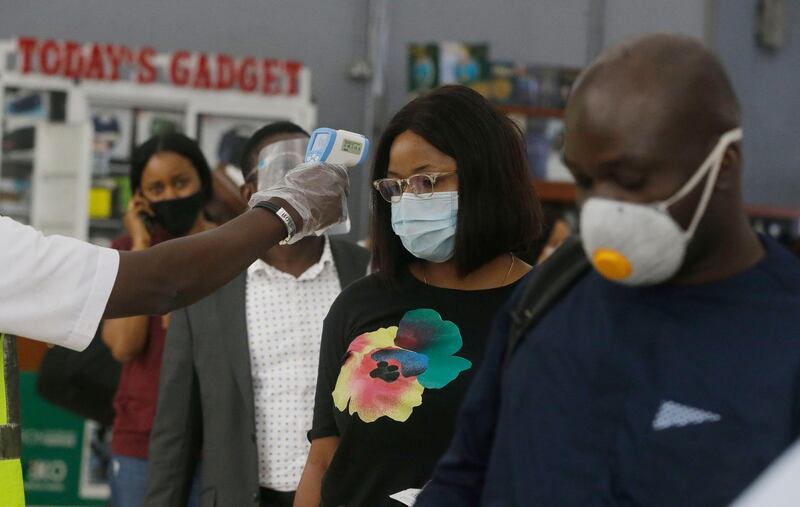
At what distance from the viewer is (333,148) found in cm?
293

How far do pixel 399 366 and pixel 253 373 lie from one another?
1013 millimetres

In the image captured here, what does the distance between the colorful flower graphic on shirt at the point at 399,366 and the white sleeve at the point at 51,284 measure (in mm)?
662

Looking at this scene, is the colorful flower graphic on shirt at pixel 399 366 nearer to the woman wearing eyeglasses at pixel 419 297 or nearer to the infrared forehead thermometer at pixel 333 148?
the woman wearing eyeglasses at pixel 419 297

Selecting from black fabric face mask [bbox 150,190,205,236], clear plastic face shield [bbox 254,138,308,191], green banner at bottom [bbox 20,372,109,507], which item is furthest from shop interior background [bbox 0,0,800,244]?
clear plastic face shield [bbox 254,138,308,191]

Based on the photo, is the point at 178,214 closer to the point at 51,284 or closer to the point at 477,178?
the point at 477,178

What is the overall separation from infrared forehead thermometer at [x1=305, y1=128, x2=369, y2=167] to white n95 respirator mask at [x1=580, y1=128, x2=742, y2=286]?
1260mm

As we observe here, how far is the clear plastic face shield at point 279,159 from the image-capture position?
12.6ft

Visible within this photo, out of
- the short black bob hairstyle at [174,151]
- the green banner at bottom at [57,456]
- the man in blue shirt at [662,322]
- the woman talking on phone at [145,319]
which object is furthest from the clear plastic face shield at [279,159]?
the green banner at bottom at [57,456]

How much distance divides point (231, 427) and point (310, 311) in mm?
413

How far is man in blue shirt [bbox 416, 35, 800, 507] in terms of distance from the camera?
1.67 m

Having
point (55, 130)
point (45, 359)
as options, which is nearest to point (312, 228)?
point (45, 359)

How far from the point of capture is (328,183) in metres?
2.85

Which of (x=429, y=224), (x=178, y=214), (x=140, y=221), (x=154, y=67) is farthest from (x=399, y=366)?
(x=154, y=67)

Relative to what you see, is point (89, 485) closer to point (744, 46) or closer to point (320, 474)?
point (320, 474)
